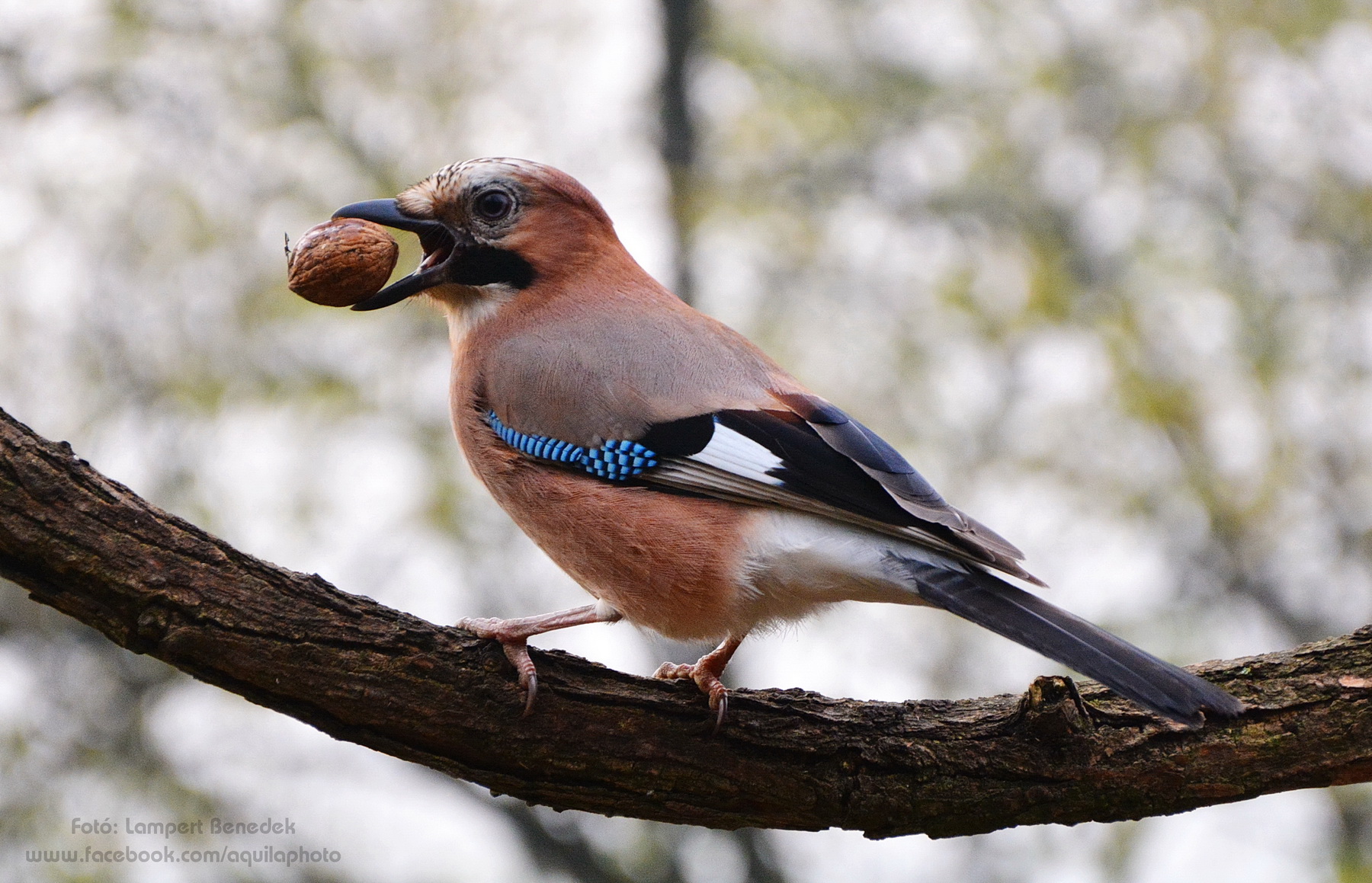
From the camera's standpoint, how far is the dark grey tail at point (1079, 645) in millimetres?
3410

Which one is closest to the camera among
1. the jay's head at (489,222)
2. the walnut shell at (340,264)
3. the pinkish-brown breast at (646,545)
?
the pinkish-brown breast at (646,545)

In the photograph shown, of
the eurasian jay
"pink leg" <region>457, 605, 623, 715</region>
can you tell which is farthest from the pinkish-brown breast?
"pink leg" <region>457, 605, 623, 715</region>

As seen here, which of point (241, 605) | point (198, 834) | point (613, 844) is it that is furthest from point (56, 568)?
point (613, 844)

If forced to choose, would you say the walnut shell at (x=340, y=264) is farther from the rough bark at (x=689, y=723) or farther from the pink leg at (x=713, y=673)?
the pink leg at (x=713, y=673)

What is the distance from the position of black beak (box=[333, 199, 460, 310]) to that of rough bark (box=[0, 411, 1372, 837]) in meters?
1.52

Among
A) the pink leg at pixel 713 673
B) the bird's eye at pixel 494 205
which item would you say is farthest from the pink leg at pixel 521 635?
the bird's eye at pixel 494 205

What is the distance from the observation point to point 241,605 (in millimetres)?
3342

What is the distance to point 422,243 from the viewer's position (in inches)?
199

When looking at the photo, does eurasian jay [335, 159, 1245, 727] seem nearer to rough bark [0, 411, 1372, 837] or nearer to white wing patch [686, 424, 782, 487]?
white wing patch [686, 424, 782, 487]

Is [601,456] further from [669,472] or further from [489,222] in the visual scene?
[489,222]

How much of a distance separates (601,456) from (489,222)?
126cm

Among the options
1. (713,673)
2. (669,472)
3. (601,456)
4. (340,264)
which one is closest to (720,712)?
(713,673)

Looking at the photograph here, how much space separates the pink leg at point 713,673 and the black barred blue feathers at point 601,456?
2.35ft

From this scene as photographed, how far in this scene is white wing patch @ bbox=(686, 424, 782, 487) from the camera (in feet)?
13.6
